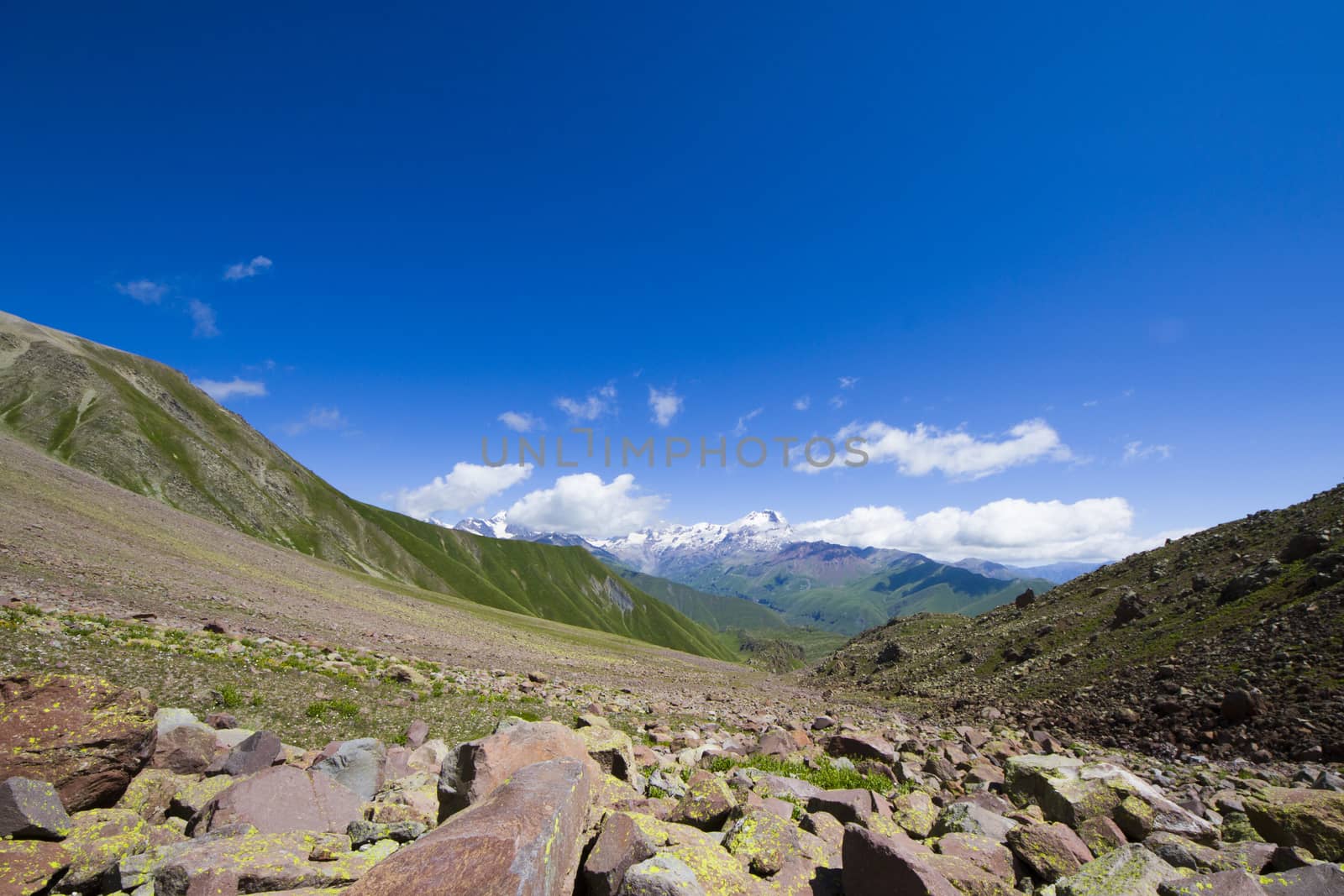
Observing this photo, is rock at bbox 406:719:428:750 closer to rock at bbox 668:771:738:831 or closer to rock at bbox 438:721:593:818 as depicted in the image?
rock at bbox 438:721:593:818

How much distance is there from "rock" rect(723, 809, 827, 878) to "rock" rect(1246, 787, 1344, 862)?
806 centimetres

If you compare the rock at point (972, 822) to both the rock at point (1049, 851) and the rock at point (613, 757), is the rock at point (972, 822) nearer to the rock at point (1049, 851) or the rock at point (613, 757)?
the rock at point (1049, 851)

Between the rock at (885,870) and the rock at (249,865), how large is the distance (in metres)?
5.52

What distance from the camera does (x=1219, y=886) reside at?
6.02 m

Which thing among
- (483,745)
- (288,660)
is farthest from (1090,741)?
(288,660)

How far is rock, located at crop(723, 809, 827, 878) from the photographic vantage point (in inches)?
273

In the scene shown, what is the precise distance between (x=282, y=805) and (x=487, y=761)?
3586 mm

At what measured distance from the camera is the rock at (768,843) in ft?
22.8

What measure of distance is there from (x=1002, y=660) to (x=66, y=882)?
4784 cm

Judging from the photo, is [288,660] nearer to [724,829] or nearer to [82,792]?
[82,792]

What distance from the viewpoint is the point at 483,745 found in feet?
27.0

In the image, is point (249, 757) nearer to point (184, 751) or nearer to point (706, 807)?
point (184, 751)

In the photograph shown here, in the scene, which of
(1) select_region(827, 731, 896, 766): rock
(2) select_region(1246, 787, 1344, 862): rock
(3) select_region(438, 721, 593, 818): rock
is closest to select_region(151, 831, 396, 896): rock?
(3) select_region(438, 721, 593, 818): rock

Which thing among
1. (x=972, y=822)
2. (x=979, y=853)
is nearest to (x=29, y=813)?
(x=979, y=853)
